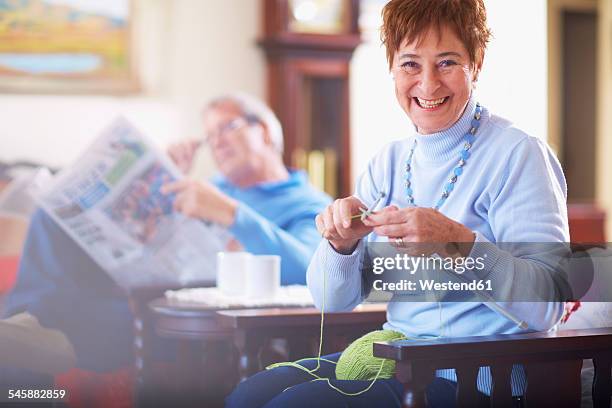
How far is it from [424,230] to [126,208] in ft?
3.27

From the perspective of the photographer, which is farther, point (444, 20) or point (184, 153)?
point (184, 153)

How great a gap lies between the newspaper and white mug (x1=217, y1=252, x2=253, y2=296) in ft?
0.77

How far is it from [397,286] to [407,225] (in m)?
0.22

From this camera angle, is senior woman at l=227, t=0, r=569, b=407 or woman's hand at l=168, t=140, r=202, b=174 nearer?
senior woman at l=227, t=0, r=569, b=407

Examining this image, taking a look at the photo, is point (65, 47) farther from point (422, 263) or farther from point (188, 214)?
point (422, 263)

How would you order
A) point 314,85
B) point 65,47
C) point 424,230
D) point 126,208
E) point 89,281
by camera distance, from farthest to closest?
point 314,85
point 65,47
point 89,281
point 126,208
point 424,230

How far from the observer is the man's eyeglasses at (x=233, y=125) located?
2.42m

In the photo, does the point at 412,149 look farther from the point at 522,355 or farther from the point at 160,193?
the point at 160,193

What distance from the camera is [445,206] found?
1158 mm

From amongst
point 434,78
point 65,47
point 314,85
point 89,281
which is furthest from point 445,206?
point 314,85

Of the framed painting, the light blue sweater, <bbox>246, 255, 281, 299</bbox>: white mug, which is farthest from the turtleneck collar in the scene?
the framed painting

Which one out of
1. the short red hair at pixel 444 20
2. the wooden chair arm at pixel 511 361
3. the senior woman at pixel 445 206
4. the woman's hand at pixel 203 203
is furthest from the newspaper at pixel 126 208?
the wooden chair arm at pixel 511 361

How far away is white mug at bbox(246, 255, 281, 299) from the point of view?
1.66 meters

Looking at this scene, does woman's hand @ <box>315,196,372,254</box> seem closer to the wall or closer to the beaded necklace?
the beaded necklace
